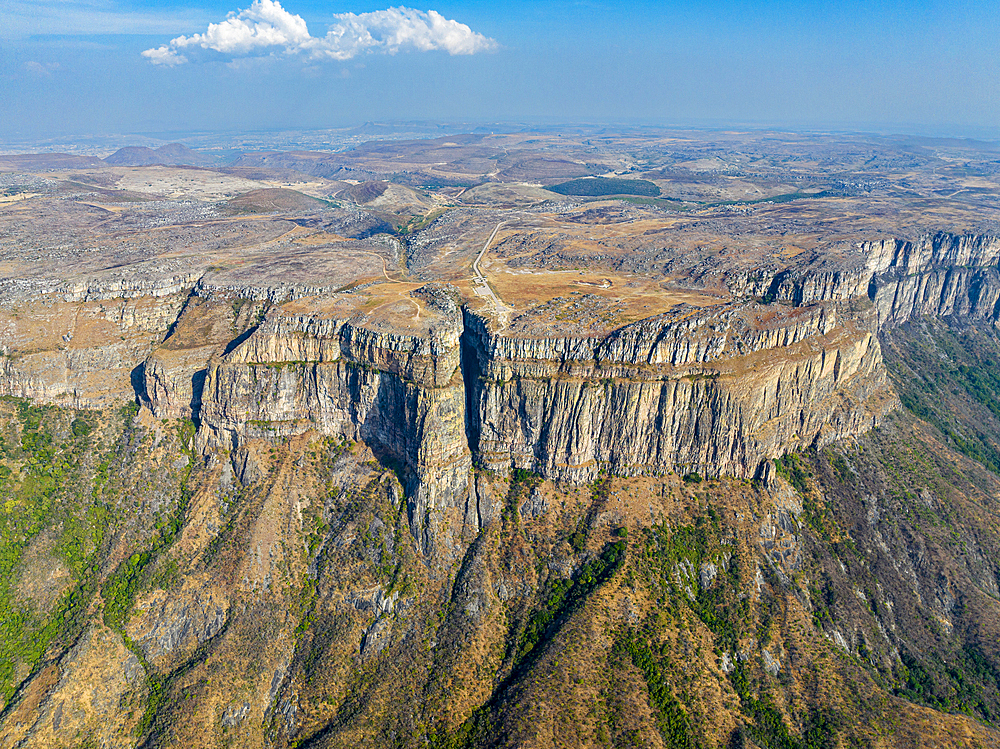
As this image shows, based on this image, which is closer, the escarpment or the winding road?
the escarpment

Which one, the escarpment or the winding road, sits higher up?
the winding road

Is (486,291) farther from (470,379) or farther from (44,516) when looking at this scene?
(44,516)

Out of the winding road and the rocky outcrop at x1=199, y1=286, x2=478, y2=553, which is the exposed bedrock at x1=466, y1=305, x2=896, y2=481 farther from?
the winding road

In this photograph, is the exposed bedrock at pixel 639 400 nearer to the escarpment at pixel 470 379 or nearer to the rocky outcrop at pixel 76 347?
the escarpment at pixel 470 379

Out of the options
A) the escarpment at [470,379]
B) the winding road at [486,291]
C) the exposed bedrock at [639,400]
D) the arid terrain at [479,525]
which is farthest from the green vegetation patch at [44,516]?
the winding road at [486,291]

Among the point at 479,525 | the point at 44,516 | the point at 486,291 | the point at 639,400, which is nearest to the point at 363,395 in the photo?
the point at 479,525

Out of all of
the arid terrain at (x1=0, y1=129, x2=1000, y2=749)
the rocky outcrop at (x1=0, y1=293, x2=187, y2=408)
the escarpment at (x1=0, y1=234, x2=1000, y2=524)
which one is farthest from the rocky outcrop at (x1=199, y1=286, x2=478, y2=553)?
the rocky outcrop at (x1=0, y1=293, x2=187, y2=408)

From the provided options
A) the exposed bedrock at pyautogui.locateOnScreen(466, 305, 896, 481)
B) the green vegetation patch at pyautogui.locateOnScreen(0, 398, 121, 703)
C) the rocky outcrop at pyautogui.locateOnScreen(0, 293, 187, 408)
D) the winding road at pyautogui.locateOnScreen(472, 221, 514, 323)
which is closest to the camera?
the green vegetation patch at pyautogui.locateOnScreen(0, 398, 121, 703)

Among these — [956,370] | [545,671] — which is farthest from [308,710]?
[956,370]
